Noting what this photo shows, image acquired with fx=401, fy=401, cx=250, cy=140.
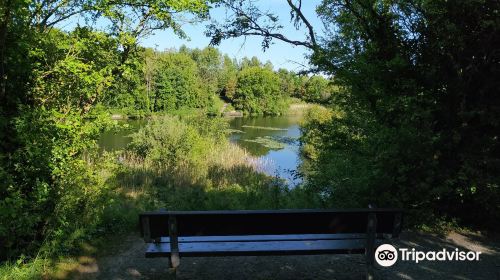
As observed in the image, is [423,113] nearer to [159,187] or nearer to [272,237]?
[272,237]

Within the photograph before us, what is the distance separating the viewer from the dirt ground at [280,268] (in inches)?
158

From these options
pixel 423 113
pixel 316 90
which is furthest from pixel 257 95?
pixel 423 113

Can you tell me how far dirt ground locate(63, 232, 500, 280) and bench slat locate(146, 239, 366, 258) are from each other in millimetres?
591

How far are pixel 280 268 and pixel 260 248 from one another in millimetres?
923

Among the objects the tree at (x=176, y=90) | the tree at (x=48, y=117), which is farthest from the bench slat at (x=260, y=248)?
the tree at (x=176, y=90)

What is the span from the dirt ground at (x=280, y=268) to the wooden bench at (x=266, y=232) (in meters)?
0.59

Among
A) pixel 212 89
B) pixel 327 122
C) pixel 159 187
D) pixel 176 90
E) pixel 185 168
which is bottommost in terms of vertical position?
pixel 159 187

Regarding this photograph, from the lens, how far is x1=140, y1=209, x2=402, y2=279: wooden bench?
11.3 feet

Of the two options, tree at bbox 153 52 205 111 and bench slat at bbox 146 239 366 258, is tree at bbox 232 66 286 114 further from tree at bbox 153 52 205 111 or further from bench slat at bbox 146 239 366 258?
bench slat at bbox 146 239 366 258

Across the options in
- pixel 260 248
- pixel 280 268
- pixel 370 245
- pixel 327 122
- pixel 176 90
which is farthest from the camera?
pixel 176 90

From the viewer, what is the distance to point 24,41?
401 centimetres

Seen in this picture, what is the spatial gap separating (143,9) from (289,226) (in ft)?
12.2

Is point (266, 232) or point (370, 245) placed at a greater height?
point (266, 232)

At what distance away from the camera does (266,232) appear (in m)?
3.55
